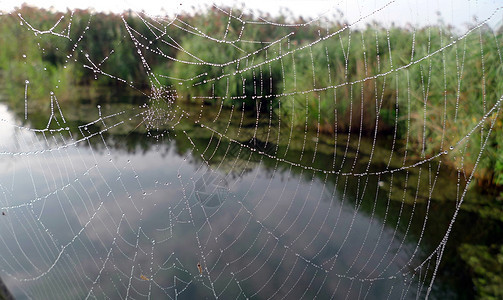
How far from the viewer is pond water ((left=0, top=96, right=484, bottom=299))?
2930mm

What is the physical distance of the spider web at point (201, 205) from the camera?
281 centimetres

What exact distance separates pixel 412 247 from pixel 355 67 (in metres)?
3.77

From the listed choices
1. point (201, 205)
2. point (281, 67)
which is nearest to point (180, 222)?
point (201, 205)

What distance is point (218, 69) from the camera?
183 inches

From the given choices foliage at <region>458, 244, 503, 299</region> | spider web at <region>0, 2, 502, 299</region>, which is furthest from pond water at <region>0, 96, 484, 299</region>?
foliage at <region>458, 244, 503, 299</region>

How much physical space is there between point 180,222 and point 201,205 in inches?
13.3

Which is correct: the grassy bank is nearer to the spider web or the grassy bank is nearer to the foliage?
the spider web

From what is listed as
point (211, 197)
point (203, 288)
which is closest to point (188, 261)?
point (203, 288)

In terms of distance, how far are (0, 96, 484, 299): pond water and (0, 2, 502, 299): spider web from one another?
1cm

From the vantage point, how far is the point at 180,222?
12.4 feet

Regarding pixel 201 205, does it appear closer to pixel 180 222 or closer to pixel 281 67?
pixel 180 222

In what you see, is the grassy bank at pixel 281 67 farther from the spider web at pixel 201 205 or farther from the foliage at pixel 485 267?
the foliage at pixel 485 267

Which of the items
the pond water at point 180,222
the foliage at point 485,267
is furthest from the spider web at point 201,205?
the foliage at point 485,267

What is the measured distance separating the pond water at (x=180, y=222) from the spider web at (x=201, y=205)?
1cm
